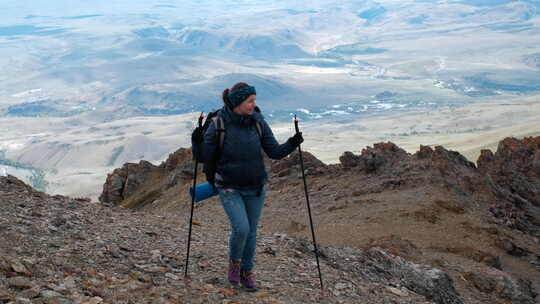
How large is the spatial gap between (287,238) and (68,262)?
16.8 ft

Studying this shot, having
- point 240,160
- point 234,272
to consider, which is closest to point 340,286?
point 234,272

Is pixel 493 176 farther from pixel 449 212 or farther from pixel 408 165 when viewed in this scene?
pixel 449 212

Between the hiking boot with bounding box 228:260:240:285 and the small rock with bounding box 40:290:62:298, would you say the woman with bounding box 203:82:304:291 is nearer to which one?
the hiking boot with bounding box 228:260:240:285

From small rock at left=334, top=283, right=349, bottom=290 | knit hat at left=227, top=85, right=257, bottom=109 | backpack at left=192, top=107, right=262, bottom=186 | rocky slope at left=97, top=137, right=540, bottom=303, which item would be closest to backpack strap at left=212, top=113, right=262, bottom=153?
backpack at left=192, top=107, right=262, bottom=186

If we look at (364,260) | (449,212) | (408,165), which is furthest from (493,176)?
(364,260)

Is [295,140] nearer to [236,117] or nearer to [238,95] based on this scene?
[236,117]

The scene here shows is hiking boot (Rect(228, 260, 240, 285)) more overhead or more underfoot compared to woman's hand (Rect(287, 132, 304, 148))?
more underfoot

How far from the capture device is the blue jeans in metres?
7.66

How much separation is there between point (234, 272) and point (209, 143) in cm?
188

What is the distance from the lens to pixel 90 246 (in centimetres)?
951

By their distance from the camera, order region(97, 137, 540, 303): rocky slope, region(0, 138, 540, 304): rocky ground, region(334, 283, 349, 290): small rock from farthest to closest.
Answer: region(97, 137, 540, 303): rocky slope
region(334, 283, 349, 290): small rock
region(0, 138, 540, 304): rocky ground

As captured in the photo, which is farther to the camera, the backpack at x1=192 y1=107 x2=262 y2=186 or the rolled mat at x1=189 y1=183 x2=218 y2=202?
the rolled mat at x1=189 y1=183 x2=218 y2=202

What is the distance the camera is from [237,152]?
7.66 metres

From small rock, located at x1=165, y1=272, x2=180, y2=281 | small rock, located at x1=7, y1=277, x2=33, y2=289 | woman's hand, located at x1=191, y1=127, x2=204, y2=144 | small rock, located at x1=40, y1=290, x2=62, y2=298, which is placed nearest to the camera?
small rock, located at x1=40, y1=290, x2=62, y2=298
